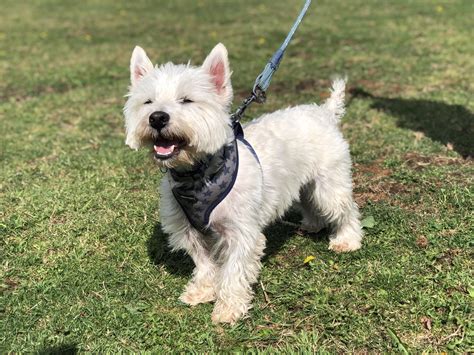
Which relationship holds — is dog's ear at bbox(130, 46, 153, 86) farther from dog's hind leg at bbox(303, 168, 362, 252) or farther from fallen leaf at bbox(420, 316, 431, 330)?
fallen leaf at bbox(420, 316, 431, 330)

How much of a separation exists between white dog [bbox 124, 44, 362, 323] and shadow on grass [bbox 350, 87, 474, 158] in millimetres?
2532

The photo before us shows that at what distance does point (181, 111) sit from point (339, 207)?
192cm

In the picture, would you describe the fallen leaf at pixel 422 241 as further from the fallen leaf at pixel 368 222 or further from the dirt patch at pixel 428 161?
the dirt patch at pixel 428 161

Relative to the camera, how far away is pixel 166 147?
3242 mm

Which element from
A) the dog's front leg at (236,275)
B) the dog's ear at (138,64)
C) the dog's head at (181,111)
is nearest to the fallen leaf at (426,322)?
the dog's front leg at (236,275)

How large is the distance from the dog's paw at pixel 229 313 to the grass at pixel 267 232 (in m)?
0.06

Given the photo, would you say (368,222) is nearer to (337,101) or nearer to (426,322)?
(337,101)

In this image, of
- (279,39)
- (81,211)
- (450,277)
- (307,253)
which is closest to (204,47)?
(279,39)

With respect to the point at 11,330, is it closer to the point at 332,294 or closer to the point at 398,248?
the point at 332,294

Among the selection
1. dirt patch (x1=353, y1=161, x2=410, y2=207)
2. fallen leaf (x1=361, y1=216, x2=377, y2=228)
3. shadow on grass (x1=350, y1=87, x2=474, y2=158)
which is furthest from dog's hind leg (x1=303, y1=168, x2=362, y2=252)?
shadow on grass (x1=350, y1=87, x2=474, y2=158)

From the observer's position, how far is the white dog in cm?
324

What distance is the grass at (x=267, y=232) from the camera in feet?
11.4

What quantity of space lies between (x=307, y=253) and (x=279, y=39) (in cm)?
953

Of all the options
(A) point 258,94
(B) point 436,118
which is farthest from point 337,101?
(B) point 436,118
